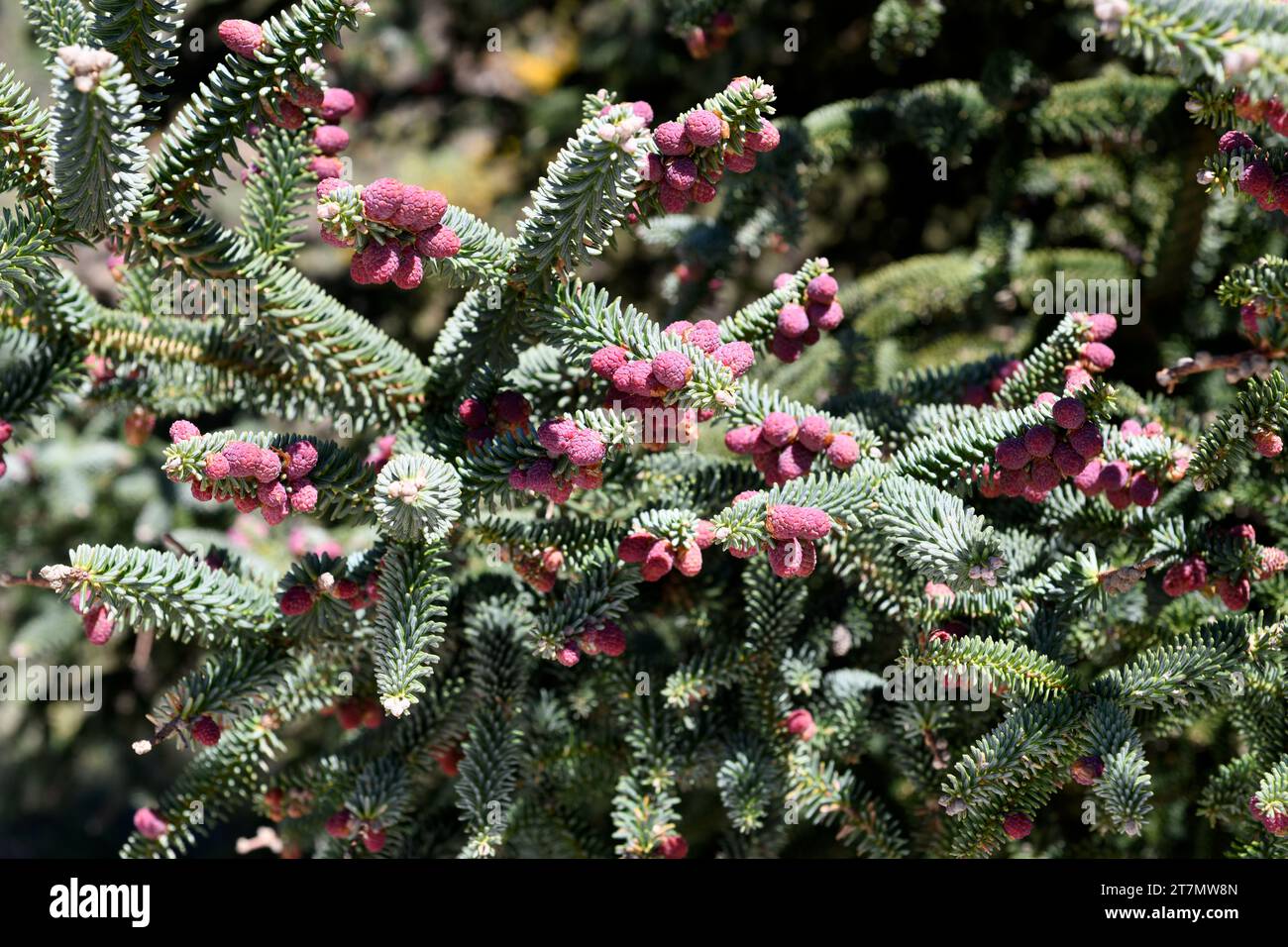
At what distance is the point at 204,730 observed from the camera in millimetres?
1348

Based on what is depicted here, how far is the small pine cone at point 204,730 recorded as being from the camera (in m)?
1.35

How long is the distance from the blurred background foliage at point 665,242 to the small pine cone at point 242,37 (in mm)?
762

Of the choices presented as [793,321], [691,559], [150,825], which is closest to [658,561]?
[691,559]

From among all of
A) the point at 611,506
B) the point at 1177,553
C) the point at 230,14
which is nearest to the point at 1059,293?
the point at 1177,553

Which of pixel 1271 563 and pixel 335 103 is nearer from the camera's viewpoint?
pixel 1271 563

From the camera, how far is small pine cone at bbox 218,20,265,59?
1194 millimetres

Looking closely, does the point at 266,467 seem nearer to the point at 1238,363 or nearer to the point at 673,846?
the point at 673,846

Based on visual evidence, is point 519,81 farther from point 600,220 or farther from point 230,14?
point 600,220

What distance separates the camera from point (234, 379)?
1573 millimetres

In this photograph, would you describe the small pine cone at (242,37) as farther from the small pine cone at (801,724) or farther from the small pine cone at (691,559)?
the small pine cone at (801,724)

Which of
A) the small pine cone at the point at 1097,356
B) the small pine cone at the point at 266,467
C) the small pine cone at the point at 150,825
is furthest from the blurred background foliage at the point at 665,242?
the small pine cone at the point at 266,467

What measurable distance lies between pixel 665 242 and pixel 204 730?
3.90 feet

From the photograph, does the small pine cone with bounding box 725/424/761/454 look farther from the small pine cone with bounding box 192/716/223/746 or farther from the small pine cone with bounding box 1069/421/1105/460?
the small pine cone with bounding box 192/716/223/746
